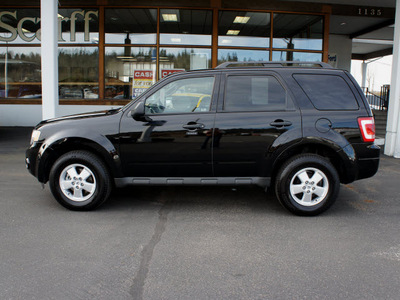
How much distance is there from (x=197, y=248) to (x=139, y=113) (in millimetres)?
1883

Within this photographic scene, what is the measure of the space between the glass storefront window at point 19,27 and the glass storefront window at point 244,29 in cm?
680

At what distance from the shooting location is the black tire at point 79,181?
4883 millimetres

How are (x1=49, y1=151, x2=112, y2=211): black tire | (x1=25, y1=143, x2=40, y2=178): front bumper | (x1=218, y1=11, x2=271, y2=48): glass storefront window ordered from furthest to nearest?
(x1=218, y1=11, x2=271, y2=48): glass storefront window, (x1=25, y1=143, x2=40, y2=178): front bumper, (x1=49, y1=151, x2=112, y2=211): black tire

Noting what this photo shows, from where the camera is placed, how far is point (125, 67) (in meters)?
13.8

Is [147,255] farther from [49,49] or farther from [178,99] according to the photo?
[49,49]

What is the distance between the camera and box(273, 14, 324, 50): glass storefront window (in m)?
13.9

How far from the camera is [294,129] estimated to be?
15.7 ft

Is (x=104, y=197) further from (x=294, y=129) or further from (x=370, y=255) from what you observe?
(x=370, y=255)

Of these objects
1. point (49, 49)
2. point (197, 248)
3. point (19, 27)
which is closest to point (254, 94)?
point (197, 248)

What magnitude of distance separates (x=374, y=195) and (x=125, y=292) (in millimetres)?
4549

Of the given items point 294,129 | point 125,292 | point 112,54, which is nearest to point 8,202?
point 125,292

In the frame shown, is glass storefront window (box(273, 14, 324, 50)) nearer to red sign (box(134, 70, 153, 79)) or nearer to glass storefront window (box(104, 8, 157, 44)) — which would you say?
glass storefront window (box(104, 8, 157, 44))

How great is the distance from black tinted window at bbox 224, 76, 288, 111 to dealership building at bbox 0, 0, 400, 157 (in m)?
8.65

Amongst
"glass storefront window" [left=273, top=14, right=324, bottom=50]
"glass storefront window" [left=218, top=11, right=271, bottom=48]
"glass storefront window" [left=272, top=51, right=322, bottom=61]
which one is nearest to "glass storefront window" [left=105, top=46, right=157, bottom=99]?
"glass storefront window" [left=218, top=11, right=271, bottom=48]
